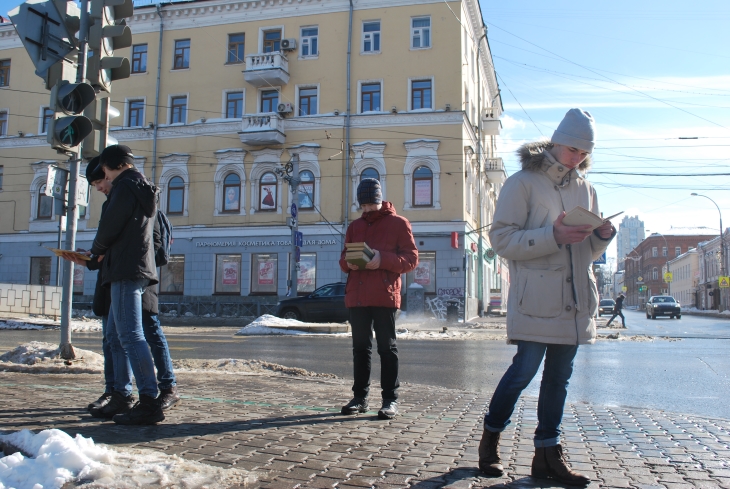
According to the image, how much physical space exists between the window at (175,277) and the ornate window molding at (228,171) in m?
3.06

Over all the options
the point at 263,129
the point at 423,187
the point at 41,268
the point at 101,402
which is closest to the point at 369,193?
the point at 101,402

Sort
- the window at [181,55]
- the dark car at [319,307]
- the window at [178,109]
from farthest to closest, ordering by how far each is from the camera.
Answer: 1. the window at [181,55]
2. the window at [178,109]
3. the dark car at [319,307]

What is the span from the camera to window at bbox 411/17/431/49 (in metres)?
30.2

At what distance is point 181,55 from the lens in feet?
109

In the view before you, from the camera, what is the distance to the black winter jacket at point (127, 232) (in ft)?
14.0

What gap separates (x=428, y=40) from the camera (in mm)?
30172

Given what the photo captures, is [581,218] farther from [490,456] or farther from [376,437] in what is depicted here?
[376,437]

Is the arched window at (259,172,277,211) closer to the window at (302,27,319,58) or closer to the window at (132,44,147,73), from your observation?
the window at (302,27,319,58)

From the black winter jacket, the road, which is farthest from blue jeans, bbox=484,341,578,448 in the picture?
the road

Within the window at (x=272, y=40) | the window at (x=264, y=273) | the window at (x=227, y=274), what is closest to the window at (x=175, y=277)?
the window at (x=227, y=274)

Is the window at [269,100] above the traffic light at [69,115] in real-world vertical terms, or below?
above

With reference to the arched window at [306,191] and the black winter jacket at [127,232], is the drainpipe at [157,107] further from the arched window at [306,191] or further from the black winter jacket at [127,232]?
the black winter jacket at [127,232]

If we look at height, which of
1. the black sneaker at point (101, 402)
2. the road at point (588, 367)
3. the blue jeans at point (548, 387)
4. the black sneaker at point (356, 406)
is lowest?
the road at point (588, 367)

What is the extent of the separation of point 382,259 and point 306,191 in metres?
26.3
